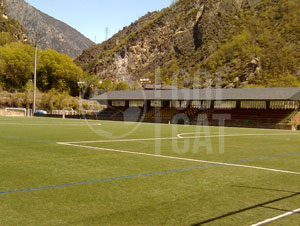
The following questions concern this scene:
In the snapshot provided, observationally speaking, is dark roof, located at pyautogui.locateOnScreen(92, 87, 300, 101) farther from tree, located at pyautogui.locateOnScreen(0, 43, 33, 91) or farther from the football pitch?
tree, located at pyautogui.locateOnScreen(0, 43, 33, 91)

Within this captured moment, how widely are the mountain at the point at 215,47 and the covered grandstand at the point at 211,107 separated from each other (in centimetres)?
4684

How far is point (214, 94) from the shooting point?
46.1m

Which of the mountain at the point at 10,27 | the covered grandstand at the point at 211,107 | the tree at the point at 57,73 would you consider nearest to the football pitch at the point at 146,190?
the covered grandstand at the point at 211,107

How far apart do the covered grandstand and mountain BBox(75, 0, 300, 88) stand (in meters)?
46.8

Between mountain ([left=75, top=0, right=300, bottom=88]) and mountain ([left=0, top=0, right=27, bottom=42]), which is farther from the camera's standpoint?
mountain ([left=0, top=0, right=27, bottom=42])

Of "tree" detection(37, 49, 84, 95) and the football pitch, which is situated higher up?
"tree" detection(37, 49, 84, 95)

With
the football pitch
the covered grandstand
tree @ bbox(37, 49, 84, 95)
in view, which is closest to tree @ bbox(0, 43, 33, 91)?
tree @ bbox(37, 49, 84, 95)

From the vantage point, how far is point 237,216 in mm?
4973

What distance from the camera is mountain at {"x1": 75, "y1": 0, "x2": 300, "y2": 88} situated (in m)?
101

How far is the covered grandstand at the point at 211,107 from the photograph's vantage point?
128 ft

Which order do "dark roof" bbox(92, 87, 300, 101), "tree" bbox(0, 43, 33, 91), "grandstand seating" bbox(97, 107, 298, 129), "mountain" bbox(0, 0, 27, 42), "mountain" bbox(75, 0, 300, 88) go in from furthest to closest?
"mountain" bbox(0, 0, 27, 42) → "mountain" bbox(75, 0, 300, 88) → "tree" bbox(0, 43, 33, 91) → "dark roof" bbox(92, 87, 300, 101) → "grandstand seating" bbox(97, 107, 298, 129)

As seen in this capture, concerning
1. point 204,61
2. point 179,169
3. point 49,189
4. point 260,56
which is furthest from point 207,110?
point 204,61

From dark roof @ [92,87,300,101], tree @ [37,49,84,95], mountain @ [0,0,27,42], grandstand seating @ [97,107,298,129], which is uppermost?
mountain @ [0,0,27,42]

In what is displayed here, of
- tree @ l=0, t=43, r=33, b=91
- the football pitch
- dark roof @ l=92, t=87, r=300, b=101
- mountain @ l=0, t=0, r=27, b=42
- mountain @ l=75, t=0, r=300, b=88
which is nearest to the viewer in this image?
the football pitch
